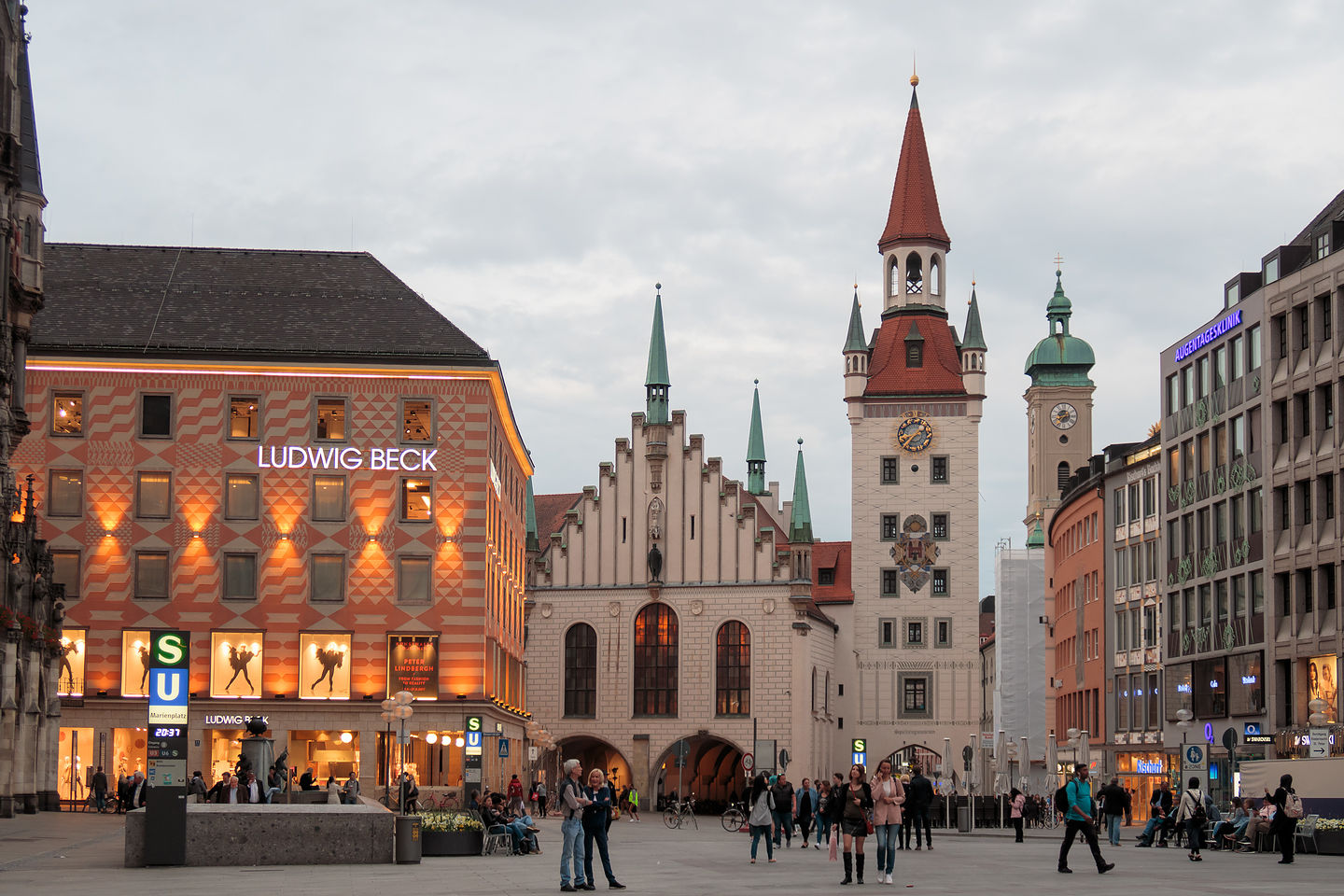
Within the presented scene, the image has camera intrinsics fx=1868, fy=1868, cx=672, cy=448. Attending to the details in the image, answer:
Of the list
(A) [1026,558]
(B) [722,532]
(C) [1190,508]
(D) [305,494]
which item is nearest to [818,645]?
(B) [722,532]

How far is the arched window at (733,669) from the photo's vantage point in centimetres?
8994

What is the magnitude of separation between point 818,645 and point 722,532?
27.6 ft

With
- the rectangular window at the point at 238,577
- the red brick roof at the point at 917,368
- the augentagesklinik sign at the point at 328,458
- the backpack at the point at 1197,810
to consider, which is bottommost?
the backpack at the point at 1197,810

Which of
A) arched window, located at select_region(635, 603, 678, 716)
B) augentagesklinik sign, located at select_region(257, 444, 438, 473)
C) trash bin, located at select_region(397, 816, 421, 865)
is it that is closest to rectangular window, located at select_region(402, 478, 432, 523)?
augentagesklinik sign, located at select_region(257, 444, 438, 473)

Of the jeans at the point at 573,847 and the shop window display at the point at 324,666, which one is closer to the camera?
the jeans at the point at 573,847

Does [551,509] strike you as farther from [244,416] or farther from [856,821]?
[856,821]

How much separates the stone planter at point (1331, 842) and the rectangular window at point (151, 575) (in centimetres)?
3787

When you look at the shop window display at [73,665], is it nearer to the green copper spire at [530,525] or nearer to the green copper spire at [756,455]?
the green copper spire at [530,525]

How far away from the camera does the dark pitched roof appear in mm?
59562

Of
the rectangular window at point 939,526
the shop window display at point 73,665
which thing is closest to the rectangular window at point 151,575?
the shop window display at point 73,665

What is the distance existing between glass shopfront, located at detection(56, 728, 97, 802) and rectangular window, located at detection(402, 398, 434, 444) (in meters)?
13.4

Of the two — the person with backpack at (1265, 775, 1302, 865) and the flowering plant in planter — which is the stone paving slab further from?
the flowering plant in planter

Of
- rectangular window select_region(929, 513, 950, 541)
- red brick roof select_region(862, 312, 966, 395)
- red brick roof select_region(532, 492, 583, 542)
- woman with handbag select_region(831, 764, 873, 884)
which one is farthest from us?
red brick roof select_region(532, 492, 583, 542)

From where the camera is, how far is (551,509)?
130 meters
